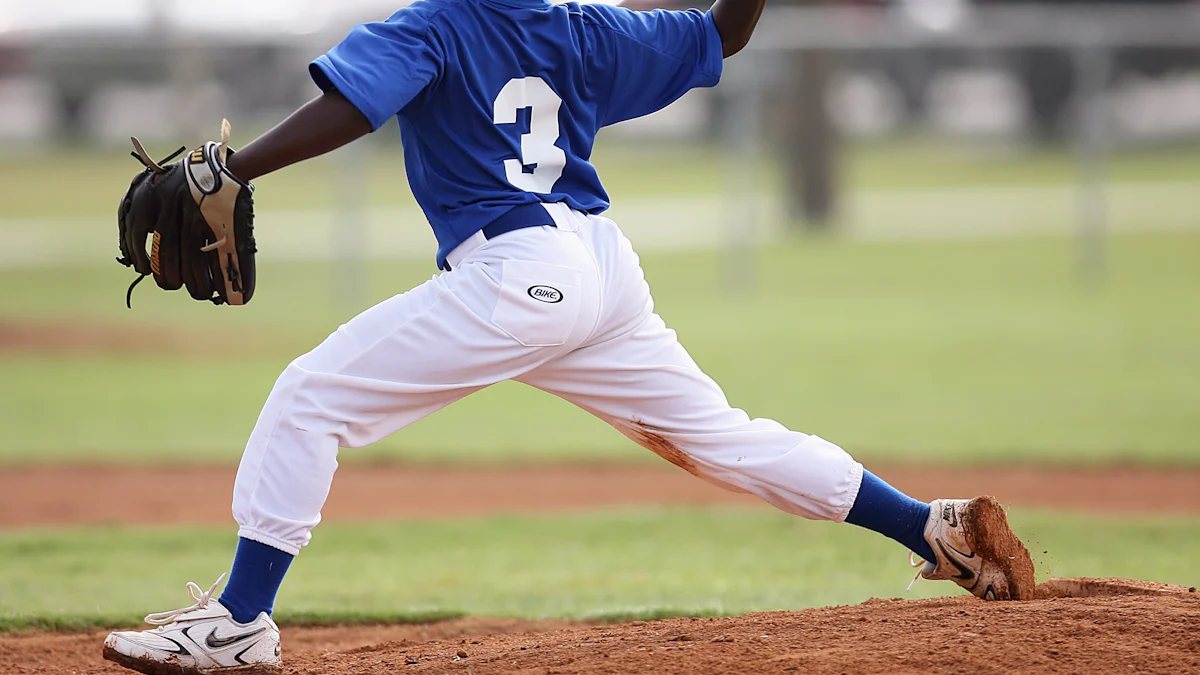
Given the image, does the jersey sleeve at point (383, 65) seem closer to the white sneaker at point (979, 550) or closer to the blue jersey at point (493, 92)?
the blue jersey at point (493, 92)

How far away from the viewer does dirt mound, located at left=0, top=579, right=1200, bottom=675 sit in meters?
3.11

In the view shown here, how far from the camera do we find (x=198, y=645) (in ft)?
10.4

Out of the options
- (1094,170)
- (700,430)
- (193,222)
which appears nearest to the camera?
(193,222)

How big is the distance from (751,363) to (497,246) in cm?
794

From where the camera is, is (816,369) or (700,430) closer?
(700,430)

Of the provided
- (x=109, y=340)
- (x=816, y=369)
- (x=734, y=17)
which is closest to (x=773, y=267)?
(x=816, y=369)

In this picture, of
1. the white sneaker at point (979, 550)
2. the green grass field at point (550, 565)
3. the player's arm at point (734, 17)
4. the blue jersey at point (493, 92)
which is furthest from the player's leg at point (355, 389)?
the green grass field at point (550, 565)

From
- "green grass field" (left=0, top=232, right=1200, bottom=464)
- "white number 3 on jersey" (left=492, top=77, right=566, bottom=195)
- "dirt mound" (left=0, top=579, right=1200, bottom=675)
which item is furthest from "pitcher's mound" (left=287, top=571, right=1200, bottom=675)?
A: "green grass field" (left=0, top=232, right=1200, bottom=464)

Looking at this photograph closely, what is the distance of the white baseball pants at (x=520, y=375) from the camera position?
3.17m

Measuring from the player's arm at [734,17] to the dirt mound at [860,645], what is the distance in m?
1.57

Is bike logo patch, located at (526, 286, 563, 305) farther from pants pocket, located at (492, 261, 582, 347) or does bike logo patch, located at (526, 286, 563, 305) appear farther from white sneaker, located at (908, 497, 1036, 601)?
white sneaker, located at (908, 497, 1036, 601)

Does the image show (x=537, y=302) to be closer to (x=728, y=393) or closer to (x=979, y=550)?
Answer: (x=979, y=550)

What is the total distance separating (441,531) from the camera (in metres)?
6.59

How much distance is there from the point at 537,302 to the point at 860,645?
3.64 feet
